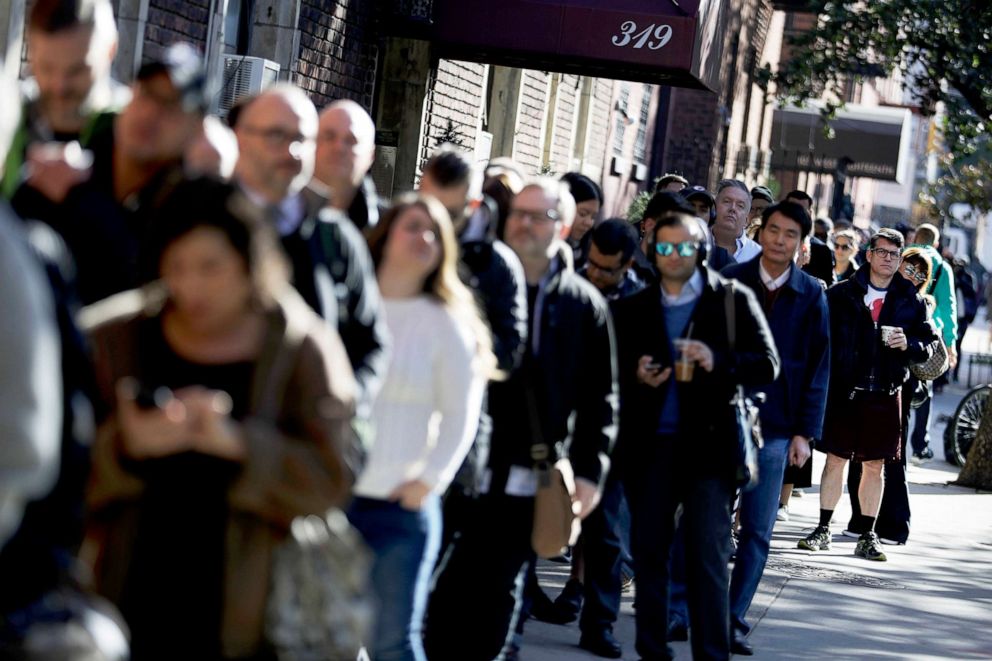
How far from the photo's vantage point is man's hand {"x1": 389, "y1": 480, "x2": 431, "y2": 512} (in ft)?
17.4

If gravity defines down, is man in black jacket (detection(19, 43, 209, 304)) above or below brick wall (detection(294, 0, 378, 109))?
below

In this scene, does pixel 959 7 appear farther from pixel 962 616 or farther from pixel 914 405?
pixel 962 616

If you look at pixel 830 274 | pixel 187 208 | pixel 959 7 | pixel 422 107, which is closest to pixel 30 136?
pixel 187 208

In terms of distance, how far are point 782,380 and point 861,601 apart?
1.90 meters

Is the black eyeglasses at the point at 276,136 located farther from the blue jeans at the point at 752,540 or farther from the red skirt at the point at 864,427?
the red skirt at the point at 864,427

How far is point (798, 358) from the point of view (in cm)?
891

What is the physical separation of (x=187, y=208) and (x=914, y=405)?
32.9 feet

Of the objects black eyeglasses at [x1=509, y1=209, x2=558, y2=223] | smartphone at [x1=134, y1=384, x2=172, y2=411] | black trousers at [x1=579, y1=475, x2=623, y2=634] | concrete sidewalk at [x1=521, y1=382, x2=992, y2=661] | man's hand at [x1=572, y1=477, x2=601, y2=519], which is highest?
black eyeglasses at [x1=509, y1=209, x2=558, y2=223]

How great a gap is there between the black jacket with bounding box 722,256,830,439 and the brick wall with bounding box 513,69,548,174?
9.51 meters

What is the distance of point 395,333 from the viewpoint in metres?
5.47

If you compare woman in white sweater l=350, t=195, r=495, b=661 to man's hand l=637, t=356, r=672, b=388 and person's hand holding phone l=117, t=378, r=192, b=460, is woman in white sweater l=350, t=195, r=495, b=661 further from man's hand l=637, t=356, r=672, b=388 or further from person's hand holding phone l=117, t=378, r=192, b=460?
man's hand l=637, t=356, r=672, b=388

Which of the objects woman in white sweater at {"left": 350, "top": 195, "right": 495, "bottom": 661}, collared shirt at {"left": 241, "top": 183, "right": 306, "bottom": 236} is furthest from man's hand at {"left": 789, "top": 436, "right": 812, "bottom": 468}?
collared shirt at {"left": 241, "top": 183, "right": 306, "bottom": 236}

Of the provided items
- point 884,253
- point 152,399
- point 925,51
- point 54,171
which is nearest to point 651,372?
point 54,171

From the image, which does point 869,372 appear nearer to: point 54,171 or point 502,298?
point 502,298
